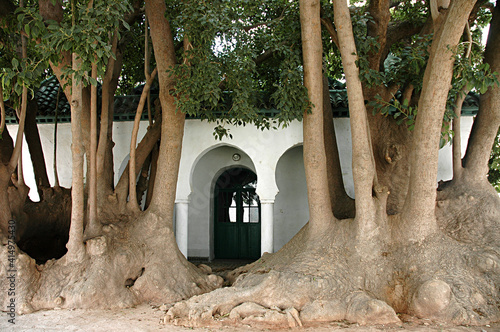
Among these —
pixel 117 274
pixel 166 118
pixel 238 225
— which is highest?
pixel 166 118

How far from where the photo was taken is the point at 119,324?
5820 mm

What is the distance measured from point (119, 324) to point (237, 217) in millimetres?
Result: 6663

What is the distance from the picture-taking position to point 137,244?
7340 mm

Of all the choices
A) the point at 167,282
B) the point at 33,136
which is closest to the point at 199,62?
the point at 167,282

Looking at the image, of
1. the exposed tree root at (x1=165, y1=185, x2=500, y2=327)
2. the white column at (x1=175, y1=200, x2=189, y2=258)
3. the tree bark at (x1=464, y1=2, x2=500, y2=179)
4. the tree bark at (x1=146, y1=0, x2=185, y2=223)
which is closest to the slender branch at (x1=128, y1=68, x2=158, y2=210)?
the tree bark at (x1=146, y1=0, x2=185, y2=223)

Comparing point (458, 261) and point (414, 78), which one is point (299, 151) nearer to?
point (414, 78)

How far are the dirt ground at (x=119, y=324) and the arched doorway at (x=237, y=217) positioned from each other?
5980 mm

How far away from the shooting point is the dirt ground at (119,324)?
551 cm

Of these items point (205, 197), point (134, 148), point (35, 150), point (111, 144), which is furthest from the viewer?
point (205, 197)

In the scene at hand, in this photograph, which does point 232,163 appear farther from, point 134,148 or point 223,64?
point 223,64

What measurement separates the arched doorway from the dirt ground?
598 centimetres

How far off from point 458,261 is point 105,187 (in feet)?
19.2

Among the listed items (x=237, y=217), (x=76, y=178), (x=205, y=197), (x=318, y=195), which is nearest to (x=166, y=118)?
(x=76, y=178)

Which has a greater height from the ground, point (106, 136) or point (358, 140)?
point (106, 136)
